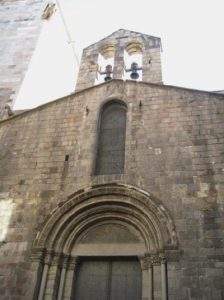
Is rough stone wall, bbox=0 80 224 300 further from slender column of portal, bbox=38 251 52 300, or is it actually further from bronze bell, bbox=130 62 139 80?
bronze bell, bbox=130 62 139 80

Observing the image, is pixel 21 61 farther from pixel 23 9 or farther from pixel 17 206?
pixel 17 206

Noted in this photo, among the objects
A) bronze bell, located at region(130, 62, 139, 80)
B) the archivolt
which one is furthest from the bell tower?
the archivolt

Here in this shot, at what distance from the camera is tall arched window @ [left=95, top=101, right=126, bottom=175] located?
817 centimetres

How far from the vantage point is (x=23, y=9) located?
47.2 feet

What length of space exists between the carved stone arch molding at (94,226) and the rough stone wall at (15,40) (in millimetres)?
4763

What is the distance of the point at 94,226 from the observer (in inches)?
298

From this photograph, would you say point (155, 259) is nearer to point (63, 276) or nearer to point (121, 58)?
point (63, 276)

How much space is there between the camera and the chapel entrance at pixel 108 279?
A: 6.77m

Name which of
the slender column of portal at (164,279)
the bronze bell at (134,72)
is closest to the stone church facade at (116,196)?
the slender column of portal at (164,279)

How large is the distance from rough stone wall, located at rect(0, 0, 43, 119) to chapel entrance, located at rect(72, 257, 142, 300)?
5717mm

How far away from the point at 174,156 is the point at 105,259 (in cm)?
259

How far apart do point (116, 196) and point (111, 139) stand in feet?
5.84

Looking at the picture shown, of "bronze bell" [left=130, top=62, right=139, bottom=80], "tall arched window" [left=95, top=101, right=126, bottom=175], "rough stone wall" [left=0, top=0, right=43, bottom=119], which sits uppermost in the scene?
"rough stone wall" [left=0, top=0, right=43, bottom=119]

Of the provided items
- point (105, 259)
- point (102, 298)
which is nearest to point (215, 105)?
point (105, 259)
